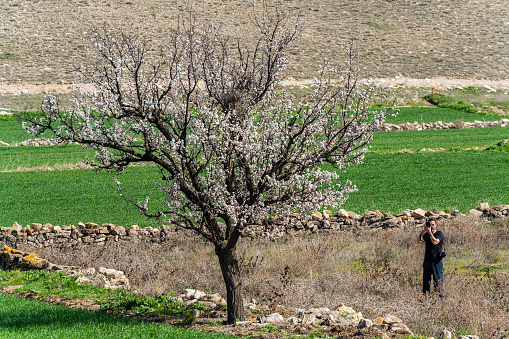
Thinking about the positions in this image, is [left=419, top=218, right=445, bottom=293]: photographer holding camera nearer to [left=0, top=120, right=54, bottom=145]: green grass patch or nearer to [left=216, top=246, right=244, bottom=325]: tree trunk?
[left=216, top=246, right=244, bottom=325]: tree trunk

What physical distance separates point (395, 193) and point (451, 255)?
24.5ft

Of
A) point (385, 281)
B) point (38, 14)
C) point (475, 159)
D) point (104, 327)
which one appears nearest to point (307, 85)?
point (475, 159)

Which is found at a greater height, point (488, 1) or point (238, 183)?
point (488, 1)

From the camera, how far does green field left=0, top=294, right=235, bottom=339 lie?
29.1 feet

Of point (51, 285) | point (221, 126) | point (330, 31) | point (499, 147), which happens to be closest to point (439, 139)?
point (499, 147)

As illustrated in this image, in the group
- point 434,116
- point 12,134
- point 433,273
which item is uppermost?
point 433,273

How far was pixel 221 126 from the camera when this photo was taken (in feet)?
29.7

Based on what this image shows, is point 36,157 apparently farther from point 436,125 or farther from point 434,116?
point 434,116

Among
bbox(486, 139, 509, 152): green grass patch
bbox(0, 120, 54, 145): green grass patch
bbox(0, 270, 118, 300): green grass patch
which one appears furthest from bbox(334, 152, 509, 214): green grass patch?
bbox(0, 120, 54, 145): green grass patch

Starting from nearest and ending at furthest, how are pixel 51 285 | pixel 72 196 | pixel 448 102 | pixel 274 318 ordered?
pixel 274 318 → pixel 51 285 → pixel 72 196 → pixel 448 102

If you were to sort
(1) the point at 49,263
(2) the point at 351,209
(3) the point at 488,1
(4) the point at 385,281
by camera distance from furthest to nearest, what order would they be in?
(3) the point at 488,1, (2) the point at 351,209, (1) the point at 49,263, (4) the point at 385,281

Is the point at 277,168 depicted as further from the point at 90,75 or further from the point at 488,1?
the point at 488,1

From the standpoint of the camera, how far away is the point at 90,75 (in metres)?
9.30

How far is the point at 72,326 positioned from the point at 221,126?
14.6 feet
